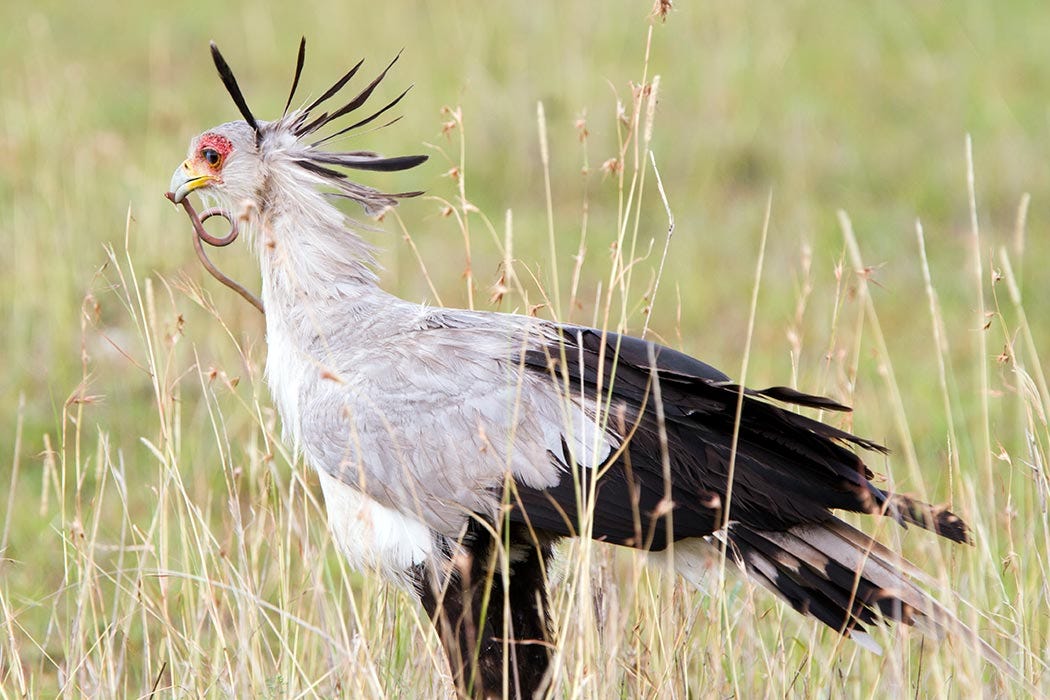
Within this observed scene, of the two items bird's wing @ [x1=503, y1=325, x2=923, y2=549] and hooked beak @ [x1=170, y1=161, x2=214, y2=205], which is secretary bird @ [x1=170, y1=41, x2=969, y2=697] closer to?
bird's wing @ [x1=503, y1=325, x2=923, y2=549]

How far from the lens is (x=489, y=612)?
3352 millimetres

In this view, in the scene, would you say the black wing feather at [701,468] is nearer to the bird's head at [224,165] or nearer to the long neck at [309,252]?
the long neck at [309,252]

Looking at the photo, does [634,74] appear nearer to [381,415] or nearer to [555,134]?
[555,134]

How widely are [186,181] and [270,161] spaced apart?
0.25 m

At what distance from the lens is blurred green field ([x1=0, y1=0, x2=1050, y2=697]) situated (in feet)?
11.5

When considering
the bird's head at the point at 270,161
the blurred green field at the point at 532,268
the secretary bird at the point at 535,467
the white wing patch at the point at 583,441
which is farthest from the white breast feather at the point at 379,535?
the bird's head at the point at 270,161

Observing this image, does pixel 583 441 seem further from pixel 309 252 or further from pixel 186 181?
pixel 186 181

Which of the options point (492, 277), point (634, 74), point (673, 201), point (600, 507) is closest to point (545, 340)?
point (600, 507)

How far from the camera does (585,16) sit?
8.86m

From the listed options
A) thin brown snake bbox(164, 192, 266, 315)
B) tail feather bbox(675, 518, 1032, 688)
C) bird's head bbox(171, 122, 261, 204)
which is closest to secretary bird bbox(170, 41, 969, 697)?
tail feather bbox(675, 518, 1032, 688)

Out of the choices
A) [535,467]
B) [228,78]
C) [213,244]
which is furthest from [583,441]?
[228,78]

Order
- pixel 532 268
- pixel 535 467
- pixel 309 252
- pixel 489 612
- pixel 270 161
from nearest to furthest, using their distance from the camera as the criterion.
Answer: pixel 535 467 < pixel 489 612 < pixel 309 252 < pixel 270 161 < pixel 532 268

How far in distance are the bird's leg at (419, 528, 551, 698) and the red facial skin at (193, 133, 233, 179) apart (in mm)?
1229

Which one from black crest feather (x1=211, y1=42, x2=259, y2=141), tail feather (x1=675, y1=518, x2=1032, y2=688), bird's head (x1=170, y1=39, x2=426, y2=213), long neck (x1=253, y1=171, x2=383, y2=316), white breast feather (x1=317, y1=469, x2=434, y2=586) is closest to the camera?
tail feather (x1=675, y1=518, x2=1032, y2=688)
